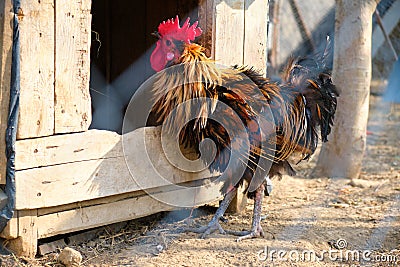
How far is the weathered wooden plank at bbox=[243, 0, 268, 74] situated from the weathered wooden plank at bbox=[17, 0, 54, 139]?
1610 mm

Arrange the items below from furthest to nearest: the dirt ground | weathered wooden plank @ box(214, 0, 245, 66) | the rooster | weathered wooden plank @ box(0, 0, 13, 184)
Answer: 1. weathered wooden plank @ box(214, 0, 245, 66)
2. the rooster
3. the dirt ground
4. weathered wooden plank @ box(0, 0, 13, 184)

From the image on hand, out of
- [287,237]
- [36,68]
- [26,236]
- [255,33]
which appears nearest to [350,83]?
[255,33]

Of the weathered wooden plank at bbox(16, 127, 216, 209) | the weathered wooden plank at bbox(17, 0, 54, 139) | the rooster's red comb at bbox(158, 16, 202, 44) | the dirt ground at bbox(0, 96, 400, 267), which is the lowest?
the dirt ground at bbox(0, 96, 400, 267)

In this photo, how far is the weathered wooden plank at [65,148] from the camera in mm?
3201

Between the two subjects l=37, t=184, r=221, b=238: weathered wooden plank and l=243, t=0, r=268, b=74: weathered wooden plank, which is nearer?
l=37, t=184, r=221, b=238: weathered wooden plank

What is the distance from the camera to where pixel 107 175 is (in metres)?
3.62

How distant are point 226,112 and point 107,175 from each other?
840mm

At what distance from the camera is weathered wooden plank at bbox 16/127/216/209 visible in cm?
327

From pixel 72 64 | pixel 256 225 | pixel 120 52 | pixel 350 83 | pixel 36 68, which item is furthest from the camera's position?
pixel 350 83

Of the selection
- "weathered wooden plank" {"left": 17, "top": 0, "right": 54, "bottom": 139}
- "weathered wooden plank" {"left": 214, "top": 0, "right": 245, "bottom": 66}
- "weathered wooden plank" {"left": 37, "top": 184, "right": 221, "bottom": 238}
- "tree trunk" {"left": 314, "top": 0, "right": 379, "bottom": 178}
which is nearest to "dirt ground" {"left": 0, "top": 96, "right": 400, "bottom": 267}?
"weathered wooden plank" {"left": 37, "top": 184, "right": 221, "bottom": 238}

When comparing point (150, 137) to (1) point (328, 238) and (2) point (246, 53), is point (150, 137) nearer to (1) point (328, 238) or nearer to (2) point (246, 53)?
(2) point (246, 53)

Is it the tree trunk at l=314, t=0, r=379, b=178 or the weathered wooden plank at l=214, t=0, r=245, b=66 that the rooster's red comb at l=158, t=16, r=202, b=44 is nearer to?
Result: the weathered wooden plank at l=214, t=0, r=245, b=66

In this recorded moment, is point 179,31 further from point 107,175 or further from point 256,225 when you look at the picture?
point 256,225

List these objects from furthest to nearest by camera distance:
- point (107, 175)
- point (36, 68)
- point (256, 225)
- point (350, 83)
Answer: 1. point (350, 83)
2. point (256, 225)
3. point (107, 175)
4. point (36, 68)
